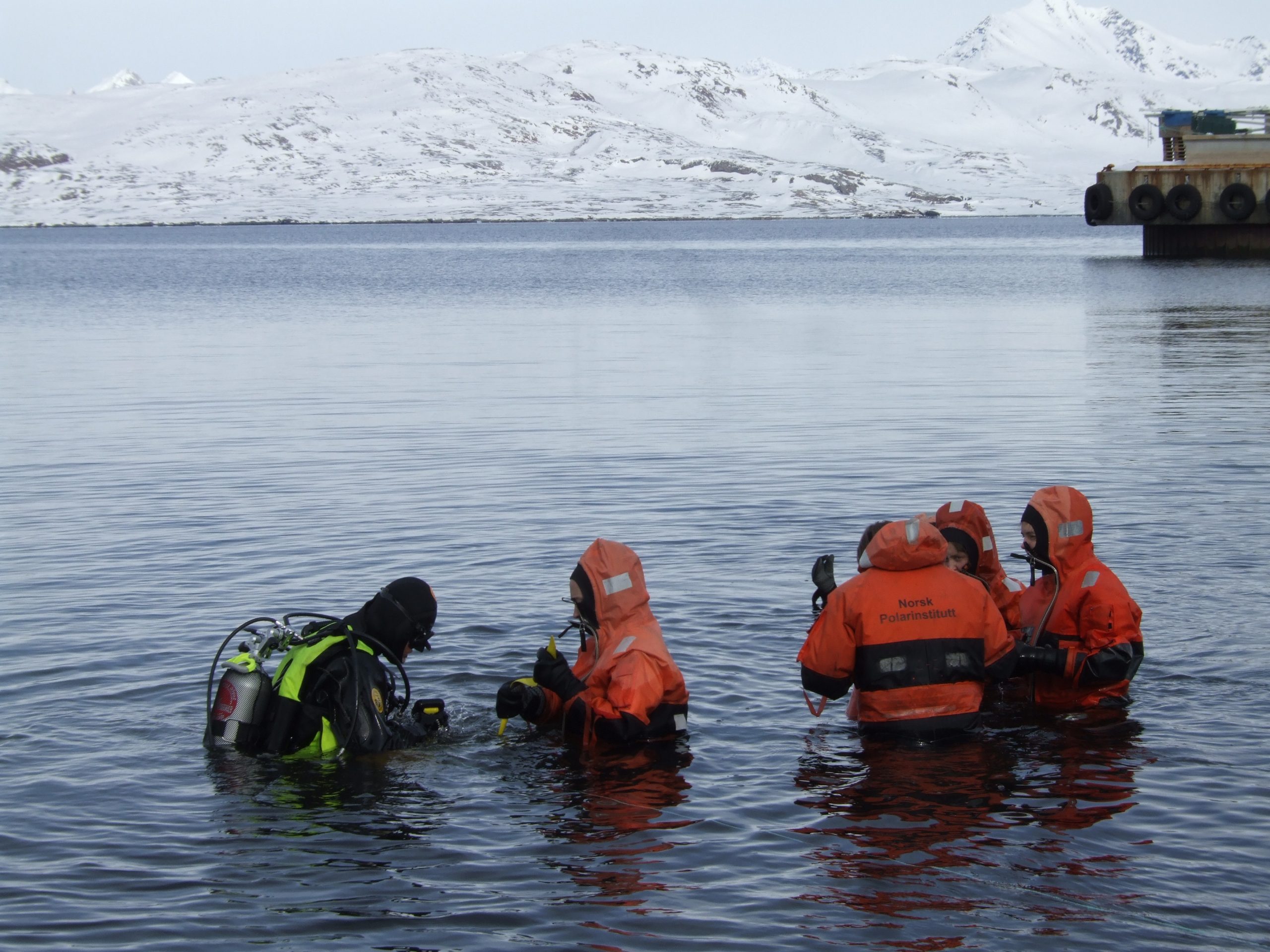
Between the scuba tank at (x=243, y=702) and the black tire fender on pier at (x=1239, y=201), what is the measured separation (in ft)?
214

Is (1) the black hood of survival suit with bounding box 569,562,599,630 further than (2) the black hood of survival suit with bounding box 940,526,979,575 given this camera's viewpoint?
No

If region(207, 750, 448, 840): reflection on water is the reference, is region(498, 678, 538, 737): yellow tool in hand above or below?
above

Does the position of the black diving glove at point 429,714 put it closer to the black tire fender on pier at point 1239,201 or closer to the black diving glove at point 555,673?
the black diving glove at point 555,673

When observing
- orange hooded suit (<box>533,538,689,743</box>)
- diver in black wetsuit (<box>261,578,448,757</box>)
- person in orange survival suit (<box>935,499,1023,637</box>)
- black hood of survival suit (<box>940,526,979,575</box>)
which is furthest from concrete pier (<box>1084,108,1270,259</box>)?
diver in black wetsuit (<box>261,578,448,757</box>)

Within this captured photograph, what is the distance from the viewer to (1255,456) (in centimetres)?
1986

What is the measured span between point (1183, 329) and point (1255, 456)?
69.6 feet

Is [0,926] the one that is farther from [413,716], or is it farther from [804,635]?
[804,635]

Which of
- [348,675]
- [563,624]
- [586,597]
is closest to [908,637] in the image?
[586,597]

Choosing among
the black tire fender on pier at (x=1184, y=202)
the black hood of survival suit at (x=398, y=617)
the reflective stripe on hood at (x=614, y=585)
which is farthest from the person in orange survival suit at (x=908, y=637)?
the black tire fender on pier at (x=1184, y=202)

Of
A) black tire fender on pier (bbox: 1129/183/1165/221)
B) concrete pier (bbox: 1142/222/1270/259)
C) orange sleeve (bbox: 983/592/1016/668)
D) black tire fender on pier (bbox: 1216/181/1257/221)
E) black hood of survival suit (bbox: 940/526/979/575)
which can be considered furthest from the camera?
black tire fender on pier (bbox: 1129/183/1165/221)

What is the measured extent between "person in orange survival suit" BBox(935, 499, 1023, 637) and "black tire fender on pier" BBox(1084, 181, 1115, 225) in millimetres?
64313

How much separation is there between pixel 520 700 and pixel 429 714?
856mm

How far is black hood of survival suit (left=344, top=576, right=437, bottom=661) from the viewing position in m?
8.30

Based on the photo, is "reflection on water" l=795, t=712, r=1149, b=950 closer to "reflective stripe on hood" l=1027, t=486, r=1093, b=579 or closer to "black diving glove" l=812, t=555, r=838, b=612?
"black diving glove" l=812, t=555, r=838, b=612
